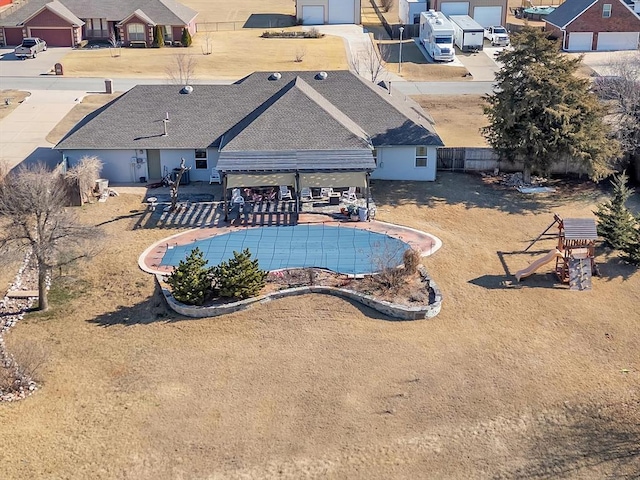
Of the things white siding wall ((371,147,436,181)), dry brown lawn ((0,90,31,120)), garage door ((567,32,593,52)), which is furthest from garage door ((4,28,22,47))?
Answer: garage door ((567,32,593,52))

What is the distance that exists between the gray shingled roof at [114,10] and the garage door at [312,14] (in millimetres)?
13430

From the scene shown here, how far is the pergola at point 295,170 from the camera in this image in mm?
35156

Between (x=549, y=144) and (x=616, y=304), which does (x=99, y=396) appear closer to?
(x=616, y=304)

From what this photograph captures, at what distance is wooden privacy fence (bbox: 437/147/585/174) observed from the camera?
41.0m

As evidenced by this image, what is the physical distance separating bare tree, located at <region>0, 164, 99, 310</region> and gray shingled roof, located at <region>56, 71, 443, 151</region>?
407 inches

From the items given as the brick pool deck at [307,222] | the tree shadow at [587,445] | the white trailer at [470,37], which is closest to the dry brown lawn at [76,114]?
the brick pool deck at [307,222]

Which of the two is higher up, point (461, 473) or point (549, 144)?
point (549, 144)

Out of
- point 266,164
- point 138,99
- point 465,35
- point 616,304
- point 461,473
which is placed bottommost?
point 461,473

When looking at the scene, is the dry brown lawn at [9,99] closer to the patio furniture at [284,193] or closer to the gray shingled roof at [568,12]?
the patio furniture at [284,193]

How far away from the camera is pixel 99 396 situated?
73.8ft

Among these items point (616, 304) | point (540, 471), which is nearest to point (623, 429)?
point (540, 471)

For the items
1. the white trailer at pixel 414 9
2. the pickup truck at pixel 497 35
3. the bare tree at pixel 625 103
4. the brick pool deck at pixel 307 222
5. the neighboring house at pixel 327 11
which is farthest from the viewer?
the neighboring house at pixel 327 11

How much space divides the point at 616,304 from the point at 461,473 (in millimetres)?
11238

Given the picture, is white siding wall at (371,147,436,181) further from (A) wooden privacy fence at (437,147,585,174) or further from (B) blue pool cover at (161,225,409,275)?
(B) blue pool cover at (161,225,409,275)
